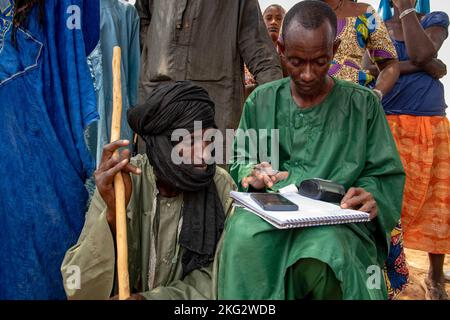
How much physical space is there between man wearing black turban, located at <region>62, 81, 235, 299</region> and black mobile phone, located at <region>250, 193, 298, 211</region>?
36 centimetres

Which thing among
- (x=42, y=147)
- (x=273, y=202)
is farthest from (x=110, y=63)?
(x=273, y=202)

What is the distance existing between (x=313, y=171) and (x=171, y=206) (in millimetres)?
695

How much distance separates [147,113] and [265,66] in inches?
50.2

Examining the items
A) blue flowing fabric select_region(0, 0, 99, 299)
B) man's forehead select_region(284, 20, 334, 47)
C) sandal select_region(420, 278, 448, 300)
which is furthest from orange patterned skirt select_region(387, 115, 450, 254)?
blue flowing fabric select_region(0, 0, 99, 299)

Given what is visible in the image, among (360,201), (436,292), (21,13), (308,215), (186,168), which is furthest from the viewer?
(436,292)

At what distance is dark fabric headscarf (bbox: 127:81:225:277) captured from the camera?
204 cm

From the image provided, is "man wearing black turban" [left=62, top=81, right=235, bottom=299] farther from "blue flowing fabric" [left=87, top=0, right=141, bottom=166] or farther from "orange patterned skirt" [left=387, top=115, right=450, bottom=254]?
"orange patterned skirt" [left=387, top=115, right=450, bottom=254]

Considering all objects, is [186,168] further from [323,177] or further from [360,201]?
[360,201]

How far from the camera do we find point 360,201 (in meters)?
1.89

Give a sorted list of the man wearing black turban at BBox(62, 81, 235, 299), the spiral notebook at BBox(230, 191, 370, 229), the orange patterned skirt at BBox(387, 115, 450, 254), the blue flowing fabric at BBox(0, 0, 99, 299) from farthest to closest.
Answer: the orange patterned skirt at BBox(387, 115, 450, 254) < the blue flowing fabric at BBox(0, 0, 99, 299) < the man wearing black turban at BBox(62, 81, 235, 299) < the spiral notebook at BBox(230, 191, 370, 229)

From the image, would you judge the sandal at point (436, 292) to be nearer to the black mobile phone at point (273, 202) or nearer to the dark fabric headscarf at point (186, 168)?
the dark fabric headscarf at point (186, 168)

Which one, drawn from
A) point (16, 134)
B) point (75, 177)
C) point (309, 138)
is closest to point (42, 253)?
point (75, 177)

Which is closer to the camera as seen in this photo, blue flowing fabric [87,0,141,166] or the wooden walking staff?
the wooden walking staff
